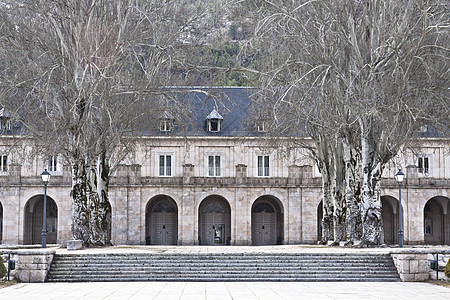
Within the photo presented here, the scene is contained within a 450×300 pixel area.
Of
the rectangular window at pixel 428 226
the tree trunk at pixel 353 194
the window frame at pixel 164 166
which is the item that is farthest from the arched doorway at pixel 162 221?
the tree trunk at pixel 353 194

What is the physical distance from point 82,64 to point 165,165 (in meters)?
26.7

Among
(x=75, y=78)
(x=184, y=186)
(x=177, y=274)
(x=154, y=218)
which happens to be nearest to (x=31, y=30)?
(x=75, y=78)

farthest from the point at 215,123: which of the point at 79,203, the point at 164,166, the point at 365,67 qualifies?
the point at 365,67

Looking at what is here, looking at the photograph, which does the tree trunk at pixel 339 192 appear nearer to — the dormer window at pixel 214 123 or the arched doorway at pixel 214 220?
the arched doorway at pixel 214 220

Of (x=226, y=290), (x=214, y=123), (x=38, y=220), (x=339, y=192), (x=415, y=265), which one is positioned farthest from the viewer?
(x=214, y=123)

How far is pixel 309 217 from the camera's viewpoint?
183 feet

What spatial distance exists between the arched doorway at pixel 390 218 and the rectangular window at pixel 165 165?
17.5 meters

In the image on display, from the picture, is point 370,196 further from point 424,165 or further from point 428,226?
point 428,226

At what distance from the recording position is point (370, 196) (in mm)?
31797

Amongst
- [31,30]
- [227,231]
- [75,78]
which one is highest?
[31,30]

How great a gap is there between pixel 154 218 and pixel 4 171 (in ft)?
40.9

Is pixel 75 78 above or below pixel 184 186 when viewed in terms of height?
above

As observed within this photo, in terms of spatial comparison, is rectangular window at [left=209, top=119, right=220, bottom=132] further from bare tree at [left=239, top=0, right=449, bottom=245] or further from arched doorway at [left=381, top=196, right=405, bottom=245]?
bare tree at [left=239, top=0, right=449, bottom=245]

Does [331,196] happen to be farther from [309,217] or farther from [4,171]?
[4,171]
